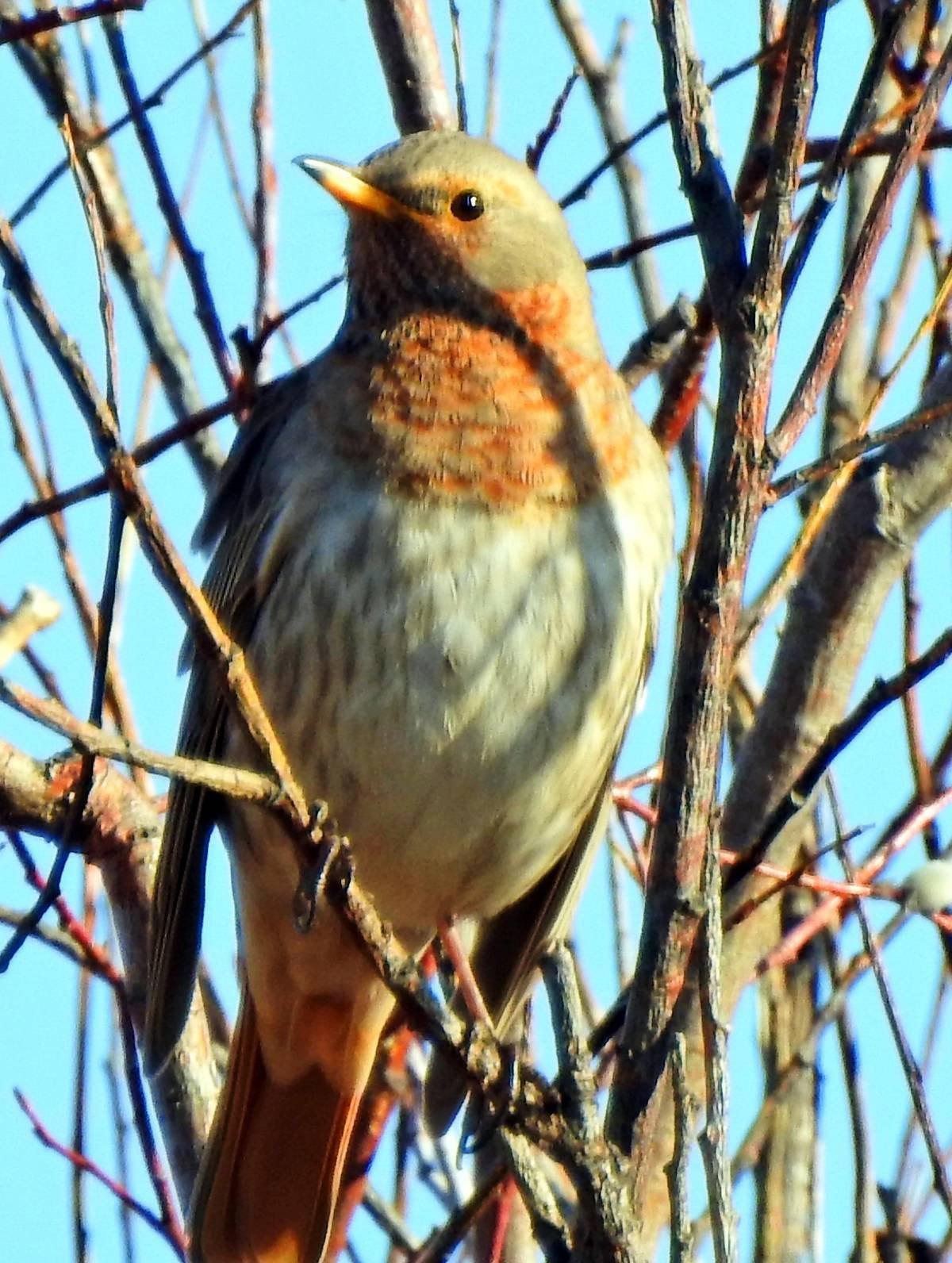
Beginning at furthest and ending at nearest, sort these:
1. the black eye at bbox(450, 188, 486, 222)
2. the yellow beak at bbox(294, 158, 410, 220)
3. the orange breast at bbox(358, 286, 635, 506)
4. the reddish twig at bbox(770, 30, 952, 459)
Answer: the black eye at bbox(450, 188, 486, 222) → the yellow beak at bbox(294, 158, 410, 220) → the orange breast at bbox(358, 286, 635, 506) → the reddish twig at bbox(770, 30, 952, 459)

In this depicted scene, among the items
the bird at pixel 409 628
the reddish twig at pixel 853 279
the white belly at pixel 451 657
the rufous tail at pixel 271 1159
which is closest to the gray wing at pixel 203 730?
the bird at pixel 409 628

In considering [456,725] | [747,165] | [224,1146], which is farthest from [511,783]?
[747,165]

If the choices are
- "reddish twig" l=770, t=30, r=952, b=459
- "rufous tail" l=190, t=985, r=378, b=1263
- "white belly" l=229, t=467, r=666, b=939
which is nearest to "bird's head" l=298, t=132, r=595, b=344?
"white belly" l=229, t=467, r=666, b=939

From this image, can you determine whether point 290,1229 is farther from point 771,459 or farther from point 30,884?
point 771,459

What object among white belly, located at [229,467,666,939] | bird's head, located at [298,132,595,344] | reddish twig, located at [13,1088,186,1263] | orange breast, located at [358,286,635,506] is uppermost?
bird's head, located at [298,132,595,344]

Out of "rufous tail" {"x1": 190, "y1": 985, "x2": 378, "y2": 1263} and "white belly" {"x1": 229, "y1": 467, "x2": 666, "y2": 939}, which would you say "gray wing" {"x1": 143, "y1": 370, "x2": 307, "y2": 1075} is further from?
"rufous tail" {"x1": 190, "y1": 985, "x2": 378, "y2": 1263}

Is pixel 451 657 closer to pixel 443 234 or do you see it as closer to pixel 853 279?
pixel 443 234

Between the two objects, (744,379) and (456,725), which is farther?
(456,725)

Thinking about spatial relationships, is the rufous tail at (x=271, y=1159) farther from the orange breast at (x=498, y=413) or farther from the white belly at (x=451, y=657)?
the orange breast at (x=498, y=413)
